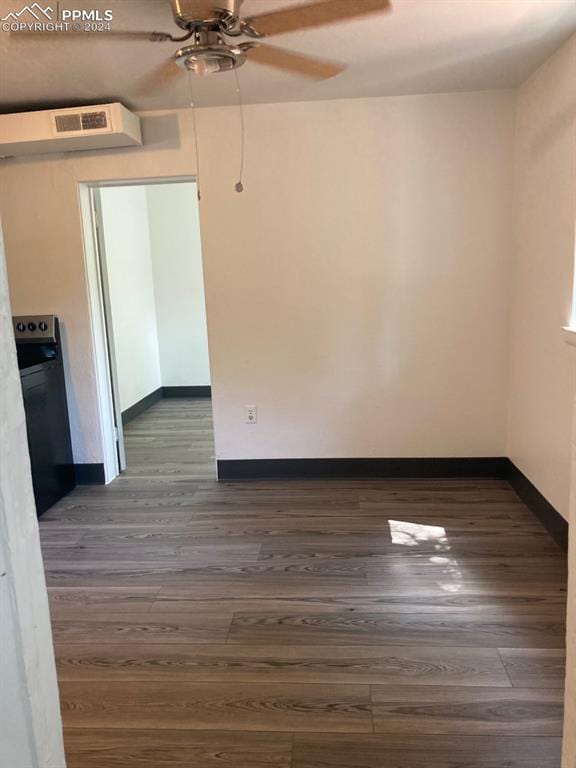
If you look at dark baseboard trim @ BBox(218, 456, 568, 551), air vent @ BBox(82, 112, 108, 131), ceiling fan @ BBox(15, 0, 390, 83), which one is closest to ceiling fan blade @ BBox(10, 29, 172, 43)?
ceiling fan @ BBox(15, 0, 390, 83)

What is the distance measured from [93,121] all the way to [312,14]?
1452 mm

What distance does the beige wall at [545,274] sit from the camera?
2537 mm

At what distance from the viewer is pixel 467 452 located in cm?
356

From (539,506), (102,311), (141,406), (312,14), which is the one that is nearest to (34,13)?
(312,14)

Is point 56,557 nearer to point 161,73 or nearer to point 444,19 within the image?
point 161,73

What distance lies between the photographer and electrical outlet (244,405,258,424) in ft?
11.9

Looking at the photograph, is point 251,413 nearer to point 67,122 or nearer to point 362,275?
point 362,275

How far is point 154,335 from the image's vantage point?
633 centimetres

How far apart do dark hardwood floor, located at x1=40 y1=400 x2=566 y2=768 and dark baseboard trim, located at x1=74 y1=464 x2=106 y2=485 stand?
0.28 metres

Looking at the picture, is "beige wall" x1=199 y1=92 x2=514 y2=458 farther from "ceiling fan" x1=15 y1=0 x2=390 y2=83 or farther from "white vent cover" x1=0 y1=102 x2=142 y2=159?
"ceiling fan" x1=15 y1=0 x2=390 y2=83

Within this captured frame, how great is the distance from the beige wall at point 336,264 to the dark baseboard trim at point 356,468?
7 centimetres

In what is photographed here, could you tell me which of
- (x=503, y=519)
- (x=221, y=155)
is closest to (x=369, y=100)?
(x=221, y=155)

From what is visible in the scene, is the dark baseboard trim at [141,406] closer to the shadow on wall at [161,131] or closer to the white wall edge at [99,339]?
the white wall edge at [99,339]

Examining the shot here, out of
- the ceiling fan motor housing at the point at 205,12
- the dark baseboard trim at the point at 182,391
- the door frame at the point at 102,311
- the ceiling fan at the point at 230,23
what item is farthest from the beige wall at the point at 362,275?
the dark baseboard trim at the point at 182,391
